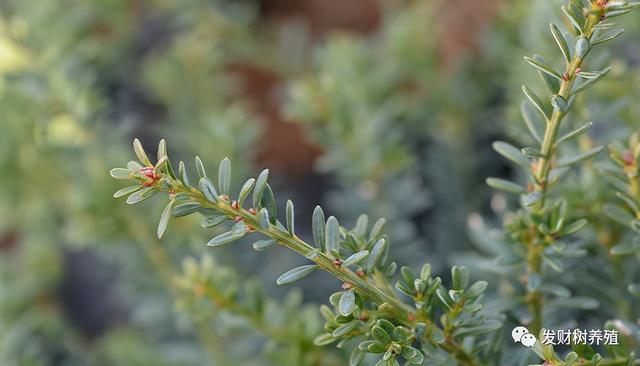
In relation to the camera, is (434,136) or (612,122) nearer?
(612,122)

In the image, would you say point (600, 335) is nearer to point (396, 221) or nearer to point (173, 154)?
point (396, 221)

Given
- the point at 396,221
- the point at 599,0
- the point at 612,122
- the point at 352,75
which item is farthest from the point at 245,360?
the point at 599,0

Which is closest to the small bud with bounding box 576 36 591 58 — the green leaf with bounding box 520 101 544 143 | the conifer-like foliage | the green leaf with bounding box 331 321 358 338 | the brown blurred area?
the conifer-like foliage

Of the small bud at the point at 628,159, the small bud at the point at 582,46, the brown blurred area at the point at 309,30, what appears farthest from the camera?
the brown blurred area at the point at 309,30

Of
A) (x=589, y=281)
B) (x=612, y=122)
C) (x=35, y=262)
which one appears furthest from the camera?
(x=35, y=262)

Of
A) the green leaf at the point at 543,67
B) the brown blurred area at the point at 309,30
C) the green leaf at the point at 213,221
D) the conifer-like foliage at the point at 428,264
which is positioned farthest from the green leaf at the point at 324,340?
the brown blurred area at the point at 309,30

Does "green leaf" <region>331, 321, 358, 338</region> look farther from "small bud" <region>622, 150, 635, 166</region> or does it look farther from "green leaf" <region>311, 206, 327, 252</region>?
"small bud" <region>622, 150, 635, 166</region>

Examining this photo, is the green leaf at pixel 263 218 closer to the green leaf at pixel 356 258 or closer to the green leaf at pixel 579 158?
the green leaf at pixel 356 258

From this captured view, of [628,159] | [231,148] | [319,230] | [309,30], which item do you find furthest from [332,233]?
[309,30]
